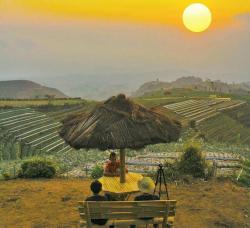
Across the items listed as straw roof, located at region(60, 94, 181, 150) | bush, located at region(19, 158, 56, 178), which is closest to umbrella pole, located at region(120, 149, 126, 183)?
straw roof, located at region(60, 94, 181, 150)

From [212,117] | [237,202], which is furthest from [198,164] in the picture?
[212,117]

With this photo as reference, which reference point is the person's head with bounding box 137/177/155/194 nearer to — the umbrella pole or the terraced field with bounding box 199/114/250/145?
the umbrella pole

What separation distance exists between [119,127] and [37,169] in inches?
256

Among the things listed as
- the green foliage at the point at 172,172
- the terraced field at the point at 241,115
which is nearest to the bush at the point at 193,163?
the green foliage at the point at 172,172

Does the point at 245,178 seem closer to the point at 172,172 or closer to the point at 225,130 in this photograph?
the point at 172,172

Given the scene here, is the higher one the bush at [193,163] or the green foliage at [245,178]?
the bush at [193,163]

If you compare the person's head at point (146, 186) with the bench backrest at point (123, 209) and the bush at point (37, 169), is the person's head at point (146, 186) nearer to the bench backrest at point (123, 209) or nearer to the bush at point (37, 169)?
the bench backrest at point (123, 209)

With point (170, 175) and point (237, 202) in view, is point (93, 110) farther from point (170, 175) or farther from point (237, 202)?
point (170, 175)

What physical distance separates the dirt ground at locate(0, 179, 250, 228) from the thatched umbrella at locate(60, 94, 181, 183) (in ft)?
6.48

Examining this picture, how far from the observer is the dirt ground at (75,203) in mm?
9289

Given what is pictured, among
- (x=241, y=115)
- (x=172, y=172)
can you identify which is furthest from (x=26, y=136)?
(x=241, y=115)

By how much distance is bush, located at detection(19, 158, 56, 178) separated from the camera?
1370 cm

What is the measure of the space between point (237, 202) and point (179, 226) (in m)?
2.48

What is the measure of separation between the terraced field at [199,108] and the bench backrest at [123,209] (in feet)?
154
